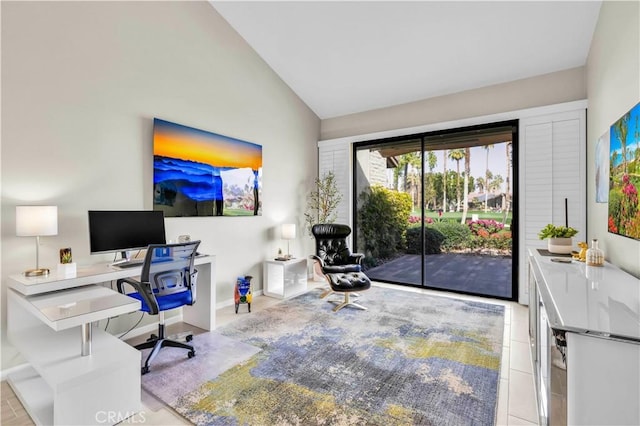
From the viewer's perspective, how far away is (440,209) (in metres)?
4.73

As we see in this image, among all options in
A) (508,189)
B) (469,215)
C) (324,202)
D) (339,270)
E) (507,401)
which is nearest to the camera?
(507,401)

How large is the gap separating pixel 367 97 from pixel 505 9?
2170 mm

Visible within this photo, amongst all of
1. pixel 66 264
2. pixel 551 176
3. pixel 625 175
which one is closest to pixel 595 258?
pixel 625 175

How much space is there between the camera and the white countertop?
1.11 m

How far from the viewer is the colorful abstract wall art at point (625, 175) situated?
1824 mm

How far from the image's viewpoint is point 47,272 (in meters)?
2.35

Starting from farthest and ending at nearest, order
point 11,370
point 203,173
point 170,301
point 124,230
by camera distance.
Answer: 1. point 203,173
2. point 124,230
3. point 170,301
4. point 11,370

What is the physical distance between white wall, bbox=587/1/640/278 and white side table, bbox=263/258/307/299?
3441mm

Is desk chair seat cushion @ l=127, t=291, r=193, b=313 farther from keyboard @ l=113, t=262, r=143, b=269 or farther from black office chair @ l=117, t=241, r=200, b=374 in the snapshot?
keyboard @ l=113, t=262, r=143, b=269

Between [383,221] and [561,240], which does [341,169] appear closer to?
[383,221]

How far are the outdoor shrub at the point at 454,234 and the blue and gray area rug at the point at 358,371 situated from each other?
3.81 ft

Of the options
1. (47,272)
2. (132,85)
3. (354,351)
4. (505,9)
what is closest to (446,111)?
(505,9)

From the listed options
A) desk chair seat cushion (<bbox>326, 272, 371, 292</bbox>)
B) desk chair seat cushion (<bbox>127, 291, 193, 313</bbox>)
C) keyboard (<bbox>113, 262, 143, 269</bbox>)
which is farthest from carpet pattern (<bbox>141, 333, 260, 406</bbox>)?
desk chair seat cushion (<bbox>326, 272, 371, 292</bbox>)

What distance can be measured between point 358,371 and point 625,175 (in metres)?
2.31
